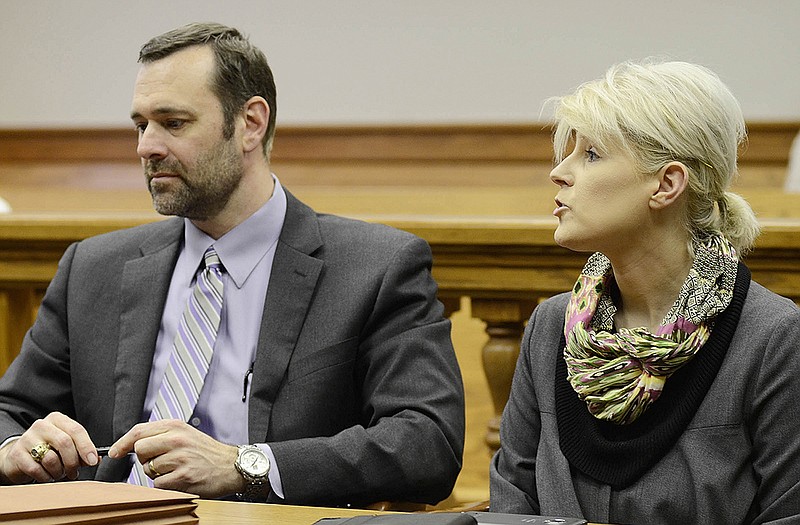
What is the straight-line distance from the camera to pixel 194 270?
2295 millimetres

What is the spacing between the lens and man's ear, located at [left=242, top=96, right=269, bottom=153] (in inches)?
92.7

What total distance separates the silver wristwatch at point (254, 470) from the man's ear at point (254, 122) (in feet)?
2.25

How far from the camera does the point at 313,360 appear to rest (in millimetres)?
2143

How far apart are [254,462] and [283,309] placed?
0.35 m

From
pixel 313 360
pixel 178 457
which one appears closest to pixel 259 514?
pixel 178 457

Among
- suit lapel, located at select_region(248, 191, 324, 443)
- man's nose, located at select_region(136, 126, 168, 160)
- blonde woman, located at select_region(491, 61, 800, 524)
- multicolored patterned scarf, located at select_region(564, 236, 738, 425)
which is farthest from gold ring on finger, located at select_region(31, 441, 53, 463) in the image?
multicolored patterned scarf, located at select_region(564, 236, 738, 425)

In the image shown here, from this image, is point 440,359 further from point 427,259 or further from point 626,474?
point 626,474

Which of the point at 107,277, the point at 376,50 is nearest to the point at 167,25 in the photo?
the point at 376,50

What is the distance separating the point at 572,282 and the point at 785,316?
2.08 ft

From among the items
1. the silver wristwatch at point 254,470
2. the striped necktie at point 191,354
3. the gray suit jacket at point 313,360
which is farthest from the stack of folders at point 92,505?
the striped necktie at point 191,354

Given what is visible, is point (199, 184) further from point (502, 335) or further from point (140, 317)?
point (502, 335)

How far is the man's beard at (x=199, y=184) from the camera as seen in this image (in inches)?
88.7

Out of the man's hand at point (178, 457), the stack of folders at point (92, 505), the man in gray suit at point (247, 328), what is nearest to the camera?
the stack of folders at point (92, 505)

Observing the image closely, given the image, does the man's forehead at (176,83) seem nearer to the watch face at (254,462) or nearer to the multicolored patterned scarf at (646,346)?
the watch face at (254,462)
